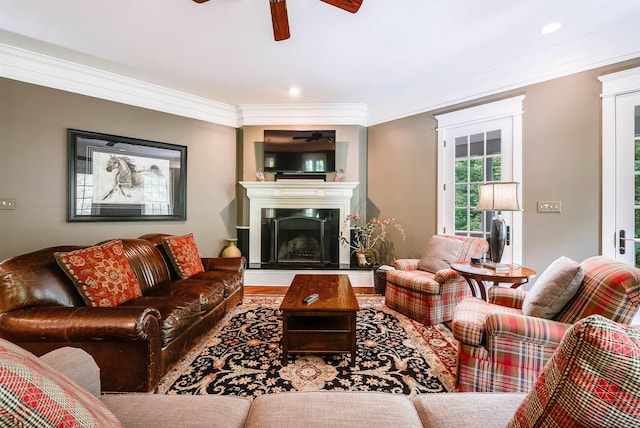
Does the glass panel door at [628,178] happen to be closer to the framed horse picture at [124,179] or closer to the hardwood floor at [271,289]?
the hardwood floor at [271,289]

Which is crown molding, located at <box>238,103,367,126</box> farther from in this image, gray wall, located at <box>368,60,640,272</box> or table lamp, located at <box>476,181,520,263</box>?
table lamp, located at <box>476,181,520,263</box>

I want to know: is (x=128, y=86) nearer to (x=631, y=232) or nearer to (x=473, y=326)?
(x=473, y=326)

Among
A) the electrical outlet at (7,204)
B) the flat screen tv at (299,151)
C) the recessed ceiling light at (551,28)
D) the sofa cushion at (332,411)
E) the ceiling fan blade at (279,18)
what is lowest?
the sofa cushion at (332,411)

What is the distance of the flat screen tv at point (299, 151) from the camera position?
14.0 ft

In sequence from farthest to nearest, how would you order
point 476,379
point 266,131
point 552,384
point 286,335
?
point 266,131 < point 286,335 < point 476,379 < point 552,384

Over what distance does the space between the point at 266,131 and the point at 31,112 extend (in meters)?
2.64

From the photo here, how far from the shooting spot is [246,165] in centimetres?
447

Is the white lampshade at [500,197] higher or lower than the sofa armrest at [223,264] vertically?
higher

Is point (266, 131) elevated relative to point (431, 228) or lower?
elevated

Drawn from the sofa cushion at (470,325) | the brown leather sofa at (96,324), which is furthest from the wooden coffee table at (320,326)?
the brown leather sofa at (96,324)

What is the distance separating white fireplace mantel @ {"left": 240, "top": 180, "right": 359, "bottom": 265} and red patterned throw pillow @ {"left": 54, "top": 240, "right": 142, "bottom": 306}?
2.21m

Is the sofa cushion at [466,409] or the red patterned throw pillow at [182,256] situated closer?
the sofa cushion at [466,409]

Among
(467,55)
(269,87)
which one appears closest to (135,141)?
(269,87)

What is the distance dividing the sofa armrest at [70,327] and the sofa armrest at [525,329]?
2.08m
